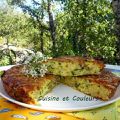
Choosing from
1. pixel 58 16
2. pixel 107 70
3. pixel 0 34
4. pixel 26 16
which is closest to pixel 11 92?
pixel 107 70

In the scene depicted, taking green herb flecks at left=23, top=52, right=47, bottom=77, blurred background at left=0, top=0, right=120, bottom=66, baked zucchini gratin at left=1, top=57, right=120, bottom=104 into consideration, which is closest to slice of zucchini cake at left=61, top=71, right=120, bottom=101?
baked zucchini gratin at left=1, top=57, right=120, bottom=104

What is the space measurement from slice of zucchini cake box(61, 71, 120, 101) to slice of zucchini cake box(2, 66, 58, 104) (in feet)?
0.28

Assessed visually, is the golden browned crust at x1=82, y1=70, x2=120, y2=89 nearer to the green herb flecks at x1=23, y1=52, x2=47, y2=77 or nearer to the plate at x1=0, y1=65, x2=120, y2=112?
the plate at x1=0, y1=65, x2=120, y2=112

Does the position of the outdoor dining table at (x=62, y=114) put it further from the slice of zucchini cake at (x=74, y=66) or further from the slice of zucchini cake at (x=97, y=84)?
the slice of zucchini cake at (x=74, y=66)

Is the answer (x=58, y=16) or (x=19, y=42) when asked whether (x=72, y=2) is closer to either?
(x=58, y=16)

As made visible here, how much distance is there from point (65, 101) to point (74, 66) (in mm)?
229

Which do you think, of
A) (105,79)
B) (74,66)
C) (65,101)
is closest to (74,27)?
(74,66)

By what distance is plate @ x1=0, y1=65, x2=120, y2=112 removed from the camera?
→ 1.15 m

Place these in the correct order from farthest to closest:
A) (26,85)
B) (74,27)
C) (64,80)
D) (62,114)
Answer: (74,27), (64,80), (26,85), (62,114)

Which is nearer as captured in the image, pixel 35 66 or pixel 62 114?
pixel 62 114

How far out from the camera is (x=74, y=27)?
5.06 meters

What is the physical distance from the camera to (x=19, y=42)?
8.11 m

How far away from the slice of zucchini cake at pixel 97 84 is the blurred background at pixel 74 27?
1793 mm

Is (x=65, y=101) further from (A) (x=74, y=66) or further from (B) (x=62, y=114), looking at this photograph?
(A) (x=74, y=66)
